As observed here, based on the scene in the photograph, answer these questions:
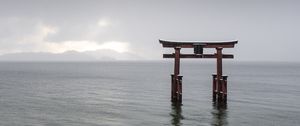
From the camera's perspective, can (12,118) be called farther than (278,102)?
No

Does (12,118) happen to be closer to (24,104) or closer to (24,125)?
(24,125)

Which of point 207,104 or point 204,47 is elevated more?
A: point 204,47

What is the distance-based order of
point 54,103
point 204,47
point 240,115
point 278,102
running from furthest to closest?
point 278,102, point 54,103, point 204,47, point 240,115

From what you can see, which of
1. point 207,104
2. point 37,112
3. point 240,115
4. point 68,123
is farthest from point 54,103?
point 240,115

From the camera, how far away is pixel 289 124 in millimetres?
29750

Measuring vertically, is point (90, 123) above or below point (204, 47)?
below

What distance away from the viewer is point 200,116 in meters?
33.3

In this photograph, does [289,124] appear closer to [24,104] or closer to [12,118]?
[12,118]

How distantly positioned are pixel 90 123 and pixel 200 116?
9486mm

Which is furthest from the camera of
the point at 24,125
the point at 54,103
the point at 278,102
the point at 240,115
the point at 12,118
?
the point at 278,102

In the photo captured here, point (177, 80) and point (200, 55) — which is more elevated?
point (200, 55)

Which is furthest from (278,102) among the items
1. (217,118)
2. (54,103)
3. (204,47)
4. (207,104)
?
(54,103)

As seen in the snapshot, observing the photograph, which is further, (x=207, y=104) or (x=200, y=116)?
(x=207, y=104)

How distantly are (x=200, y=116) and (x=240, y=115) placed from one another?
12.1 feet
